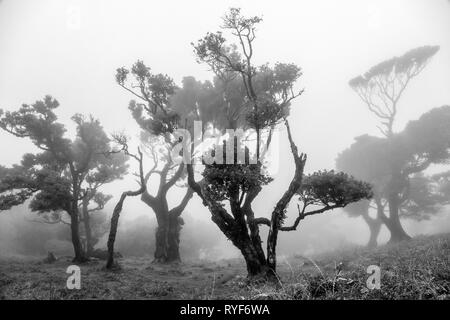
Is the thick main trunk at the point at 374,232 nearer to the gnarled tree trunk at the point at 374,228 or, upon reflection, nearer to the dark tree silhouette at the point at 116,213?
the gnarled tree trunk at the point at 374,228

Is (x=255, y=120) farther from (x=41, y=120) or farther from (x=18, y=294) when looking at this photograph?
(x=41, y=120)

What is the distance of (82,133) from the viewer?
26688 mm

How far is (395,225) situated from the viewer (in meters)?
35.2

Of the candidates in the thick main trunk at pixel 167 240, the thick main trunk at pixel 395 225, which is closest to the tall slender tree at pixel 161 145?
the thick main trunk at pixel 167 240

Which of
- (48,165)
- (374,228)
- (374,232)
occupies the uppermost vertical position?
(48,165)

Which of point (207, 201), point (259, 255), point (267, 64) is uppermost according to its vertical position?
point (267, 64)

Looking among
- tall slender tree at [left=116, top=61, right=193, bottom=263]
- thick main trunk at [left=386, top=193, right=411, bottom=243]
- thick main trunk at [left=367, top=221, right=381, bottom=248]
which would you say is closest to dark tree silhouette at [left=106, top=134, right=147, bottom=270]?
tall slender tree at [left=116, top=61, right=193, bottom=263]

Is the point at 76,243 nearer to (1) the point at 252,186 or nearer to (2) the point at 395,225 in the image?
(1) the point at 252,186

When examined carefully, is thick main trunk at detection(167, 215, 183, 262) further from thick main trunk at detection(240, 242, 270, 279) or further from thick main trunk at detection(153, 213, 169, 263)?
thick main trunk at detection(240, 242, 270, 279)

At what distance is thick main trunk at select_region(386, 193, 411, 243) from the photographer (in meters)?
33.8

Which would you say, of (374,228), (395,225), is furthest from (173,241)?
(374,228)

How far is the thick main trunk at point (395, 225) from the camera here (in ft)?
111
